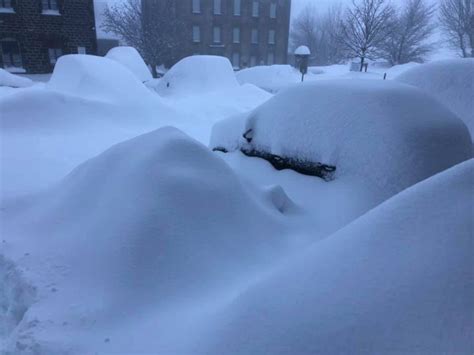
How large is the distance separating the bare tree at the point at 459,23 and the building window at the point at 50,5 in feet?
88.2

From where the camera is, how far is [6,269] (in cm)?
248

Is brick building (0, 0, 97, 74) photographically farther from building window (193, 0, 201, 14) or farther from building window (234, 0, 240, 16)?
building window (234, 0, 240, 16)

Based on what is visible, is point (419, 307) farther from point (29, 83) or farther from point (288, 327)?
point (29, 83)

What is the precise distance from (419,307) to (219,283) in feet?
3.95

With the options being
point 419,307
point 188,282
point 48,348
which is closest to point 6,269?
point 48,348

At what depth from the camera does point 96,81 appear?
930 centimetres

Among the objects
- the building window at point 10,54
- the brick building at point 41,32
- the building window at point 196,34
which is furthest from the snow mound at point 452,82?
the building window at point 196,34

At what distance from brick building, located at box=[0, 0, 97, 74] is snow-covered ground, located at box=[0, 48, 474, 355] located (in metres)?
20.3

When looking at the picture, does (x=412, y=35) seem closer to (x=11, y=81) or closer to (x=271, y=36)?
(x=271, y=36)

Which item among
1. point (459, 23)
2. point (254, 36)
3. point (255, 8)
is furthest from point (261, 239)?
point (255, 8)

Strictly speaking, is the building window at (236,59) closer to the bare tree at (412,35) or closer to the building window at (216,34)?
the building window at (216,34)

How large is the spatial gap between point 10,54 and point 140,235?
2441cm

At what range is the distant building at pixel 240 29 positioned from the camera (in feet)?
114

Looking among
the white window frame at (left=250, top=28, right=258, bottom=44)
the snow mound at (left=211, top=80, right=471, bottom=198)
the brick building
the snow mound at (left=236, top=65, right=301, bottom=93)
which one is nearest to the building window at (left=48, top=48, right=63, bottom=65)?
the brick building
